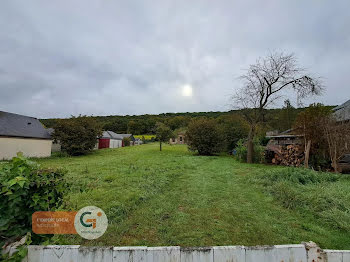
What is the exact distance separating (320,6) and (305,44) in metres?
3.06

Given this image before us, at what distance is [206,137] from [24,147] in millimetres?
17592

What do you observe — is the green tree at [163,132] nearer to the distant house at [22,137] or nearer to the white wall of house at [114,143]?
the distant house at [22,137]

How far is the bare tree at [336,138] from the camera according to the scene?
24.1 feet

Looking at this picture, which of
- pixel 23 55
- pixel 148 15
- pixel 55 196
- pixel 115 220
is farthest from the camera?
pixel 23 55

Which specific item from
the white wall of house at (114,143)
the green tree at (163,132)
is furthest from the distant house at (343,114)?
the white wall of house at (114,143)

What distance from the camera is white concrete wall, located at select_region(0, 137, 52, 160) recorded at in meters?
14.0

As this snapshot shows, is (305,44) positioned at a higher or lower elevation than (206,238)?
higher

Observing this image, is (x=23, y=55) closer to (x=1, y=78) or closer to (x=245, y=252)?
(x=1, y=78)

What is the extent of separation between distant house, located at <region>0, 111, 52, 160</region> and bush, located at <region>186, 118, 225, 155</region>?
15299mm

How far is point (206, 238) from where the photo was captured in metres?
2.61

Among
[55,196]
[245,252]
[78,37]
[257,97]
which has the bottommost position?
[245,252]

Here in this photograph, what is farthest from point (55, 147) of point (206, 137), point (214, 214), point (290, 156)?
point (290, 156)

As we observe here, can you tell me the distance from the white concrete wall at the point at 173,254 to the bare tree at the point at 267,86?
1186 centimetres

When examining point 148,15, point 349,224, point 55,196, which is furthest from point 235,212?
point 148,15
